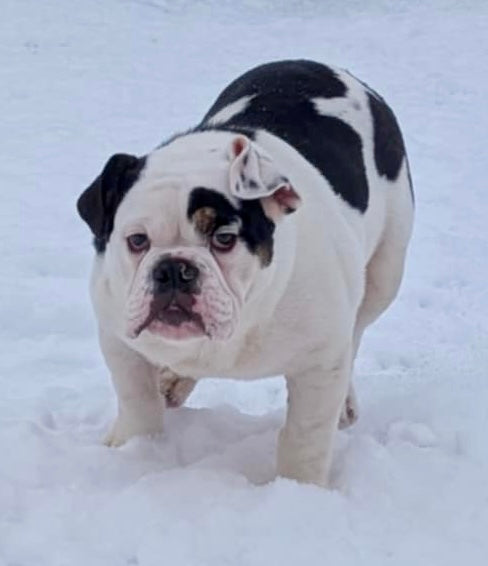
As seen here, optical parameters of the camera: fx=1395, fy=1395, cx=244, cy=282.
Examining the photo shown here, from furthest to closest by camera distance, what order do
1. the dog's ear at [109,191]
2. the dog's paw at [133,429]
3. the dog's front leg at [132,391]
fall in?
the dog's paw at [133,429] < the dog's front leg at [132,391] < the dog's ear at [109,191]

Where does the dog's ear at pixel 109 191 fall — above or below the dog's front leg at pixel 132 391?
above

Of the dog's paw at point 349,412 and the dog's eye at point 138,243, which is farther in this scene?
the dog's paw at point 349,412

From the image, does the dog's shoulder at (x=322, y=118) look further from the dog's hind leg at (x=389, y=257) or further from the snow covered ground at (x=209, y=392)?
the snow covered ground at (x=209, y=392)

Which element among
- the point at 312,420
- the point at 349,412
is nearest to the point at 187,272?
the point at 312,420

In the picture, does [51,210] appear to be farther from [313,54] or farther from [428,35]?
[428,35]

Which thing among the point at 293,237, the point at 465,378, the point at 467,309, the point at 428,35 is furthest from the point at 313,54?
the point at 293,237

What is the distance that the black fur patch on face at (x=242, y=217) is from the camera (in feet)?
12.9

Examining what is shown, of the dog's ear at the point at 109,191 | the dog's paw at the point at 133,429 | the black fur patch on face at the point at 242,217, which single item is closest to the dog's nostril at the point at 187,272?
the black fur patch on face at the point at 242,217

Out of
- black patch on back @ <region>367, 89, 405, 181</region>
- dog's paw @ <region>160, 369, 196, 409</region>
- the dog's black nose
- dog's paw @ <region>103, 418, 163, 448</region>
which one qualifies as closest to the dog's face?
the dog's black nose

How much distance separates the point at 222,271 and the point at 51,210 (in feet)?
18.0

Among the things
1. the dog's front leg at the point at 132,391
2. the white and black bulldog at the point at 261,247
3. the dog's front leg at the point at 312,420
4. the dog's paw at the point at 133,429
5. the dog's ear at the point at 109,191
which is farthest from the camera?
the dog's paw at the point at 133,429

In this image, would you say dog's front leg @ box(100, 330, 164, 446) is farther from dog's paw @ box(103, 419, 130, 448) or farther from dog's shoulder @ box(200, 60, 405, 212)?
dog's shoulder @ box(200, 60, 405, 212)

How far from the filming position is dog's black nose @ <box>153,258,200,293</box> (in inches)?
151

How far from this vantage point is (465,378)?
5934mm
